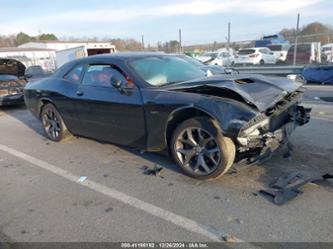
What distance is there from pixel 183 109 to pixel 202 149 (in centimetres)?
53

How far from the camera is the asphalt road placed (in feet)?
9.06

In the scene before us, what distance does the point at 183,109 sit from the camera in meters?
3.62

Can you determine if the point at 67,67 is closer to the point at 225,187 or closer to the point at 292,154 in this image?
the point at 225,187

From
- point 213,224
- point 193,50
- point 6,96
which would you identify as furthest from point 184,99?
point 193,50

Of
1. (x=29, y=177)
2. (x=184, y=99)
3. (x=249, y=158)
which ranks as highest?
(x=184, y=99)

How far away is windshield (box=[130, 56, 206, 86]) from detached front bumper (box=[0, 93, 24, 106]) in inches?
280

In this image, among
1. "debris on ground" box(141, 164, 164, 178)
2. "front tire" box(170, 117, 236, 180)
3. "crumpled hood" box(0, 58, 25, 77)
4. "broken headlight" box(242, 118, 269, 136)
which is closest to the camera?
"broken headlight" box(242, 118, 269, 136)

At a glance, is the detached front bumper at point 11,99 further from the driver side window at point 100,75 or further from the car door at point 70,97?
the driver side window at point 100,75

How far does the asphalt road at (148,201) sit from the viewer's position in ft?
9.06

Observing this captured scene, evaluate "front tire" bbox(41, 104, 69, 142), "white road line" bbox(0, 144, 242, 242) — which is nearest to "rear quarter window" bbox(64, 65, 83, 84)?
"front tire" bbox(41, 104, 69, 142)

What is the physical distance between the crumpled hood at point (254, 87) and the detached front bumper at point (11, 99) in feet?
25.6

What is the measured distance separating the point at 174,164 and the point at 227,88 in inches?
54.5

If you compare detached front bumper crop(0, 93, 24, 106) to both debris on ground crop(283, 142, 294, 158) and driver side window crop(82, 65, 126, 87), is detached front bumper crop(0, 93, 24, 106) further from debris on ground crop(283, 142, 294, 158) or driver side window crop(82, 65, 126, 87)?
debris on ground crop(283, 142, 294, 158)

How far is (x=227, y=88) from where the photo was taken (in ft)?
11.3
